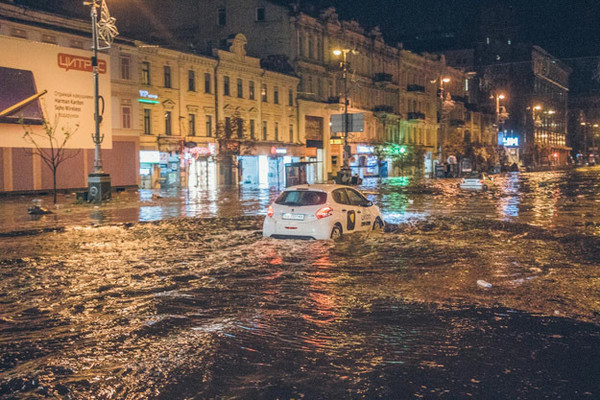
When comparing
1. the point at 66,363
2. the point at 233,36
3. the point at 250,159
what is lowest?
the point at 66,363

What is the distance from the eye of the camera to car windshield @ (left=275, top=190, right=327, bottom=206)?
15.6 metres

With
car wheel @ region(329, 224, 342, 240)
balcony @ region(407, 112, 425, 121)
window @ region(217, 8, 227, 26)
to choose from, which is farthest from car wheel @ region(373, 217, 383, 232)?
balcony @ region(407, 112, 425, 121)

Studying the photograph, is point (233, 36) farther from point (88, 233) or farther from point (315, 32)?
point (88, 233)

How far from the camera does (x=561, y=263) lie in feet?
40.5

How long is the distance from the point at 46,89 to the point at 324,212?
78.4ft

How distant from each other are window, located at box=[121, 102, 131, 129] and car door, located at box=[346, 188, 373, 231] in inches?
1291

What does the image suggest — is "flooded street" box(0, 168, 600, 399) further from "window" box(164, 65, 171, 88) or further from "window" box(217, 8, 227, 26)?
"window" box(217, 8, 227, 26)

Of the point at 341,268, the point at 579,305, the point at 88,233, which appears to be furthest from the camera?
the point at 88,233

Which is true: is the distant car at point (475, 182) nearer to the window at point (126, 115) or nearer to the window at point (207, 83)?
the window at point (207, 83)

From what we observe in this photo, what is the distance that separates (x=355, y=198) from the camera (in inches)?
669

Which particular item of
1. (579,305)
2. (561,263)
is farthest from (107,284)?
(561,263)

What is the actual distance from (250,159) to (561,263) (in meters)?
48.8

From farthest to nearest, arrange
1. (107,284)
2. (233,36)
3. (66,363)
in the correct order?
1. (233,36)
2. (107,284)
3. (66,363)

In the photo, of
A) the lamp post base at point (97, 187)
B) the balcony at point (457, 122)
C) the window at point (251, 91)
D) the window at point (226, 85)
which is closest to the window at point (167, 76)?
the window at point (226, 85)
